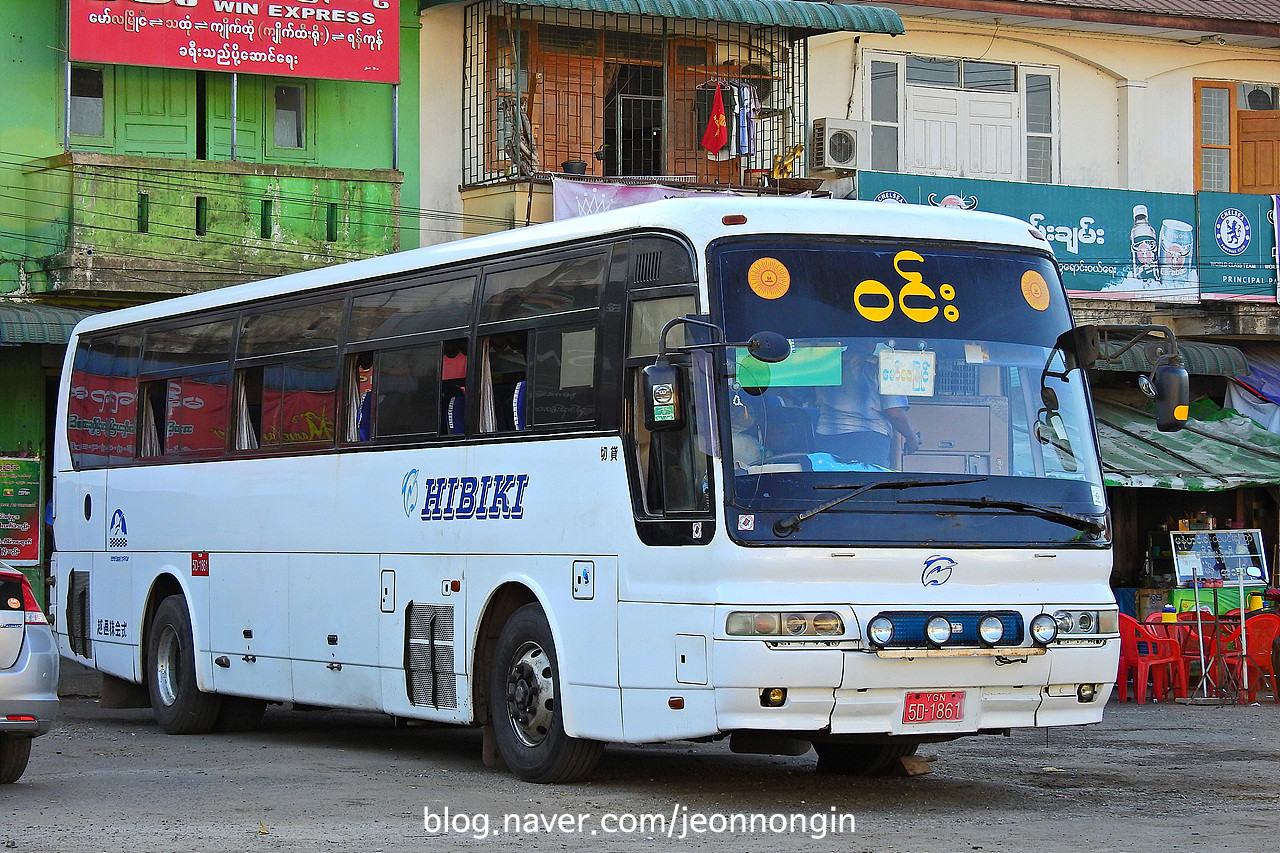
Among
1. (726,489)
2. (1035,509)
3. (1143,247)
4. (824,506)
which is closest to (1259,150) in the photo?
(1143,247)

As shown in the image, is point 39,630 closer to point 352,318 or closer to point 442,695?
point 442,695

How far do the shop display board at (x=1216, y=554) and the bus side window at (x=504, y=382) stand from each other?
1032 cm

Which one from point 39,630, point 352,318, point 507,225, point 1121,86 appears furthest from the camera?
point 1121,86

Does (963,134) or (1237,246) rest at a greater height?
(963,134)

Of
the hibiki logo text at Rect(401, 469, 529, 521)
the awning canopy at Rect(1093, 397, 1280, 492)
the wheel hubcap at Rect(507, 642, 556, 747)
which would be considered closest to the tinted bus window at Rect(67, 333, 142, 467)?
the hibiki logo text at Rect(401, 469, 529, 521)

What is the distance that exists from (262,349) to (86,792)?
423 cm

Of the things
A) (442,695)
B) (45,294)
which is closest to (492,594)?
(442,695)

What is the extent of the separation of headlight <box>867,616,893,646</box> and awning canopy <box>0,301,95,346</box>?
12.0 metres

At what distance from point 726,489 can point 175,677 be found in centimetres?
696

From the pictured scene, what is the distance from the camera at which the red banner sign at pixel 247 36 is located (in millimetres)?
20203

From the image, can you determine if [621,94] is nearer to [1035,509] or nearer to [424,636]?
[424,636]

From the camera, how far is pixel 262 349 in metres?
13.9

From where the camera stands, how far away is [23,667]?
10.1m

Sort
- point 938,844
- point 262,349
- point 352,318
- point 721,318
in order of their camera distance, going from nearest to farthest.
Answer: point 938,844, point 721,318, point 352,318, point 262,349
